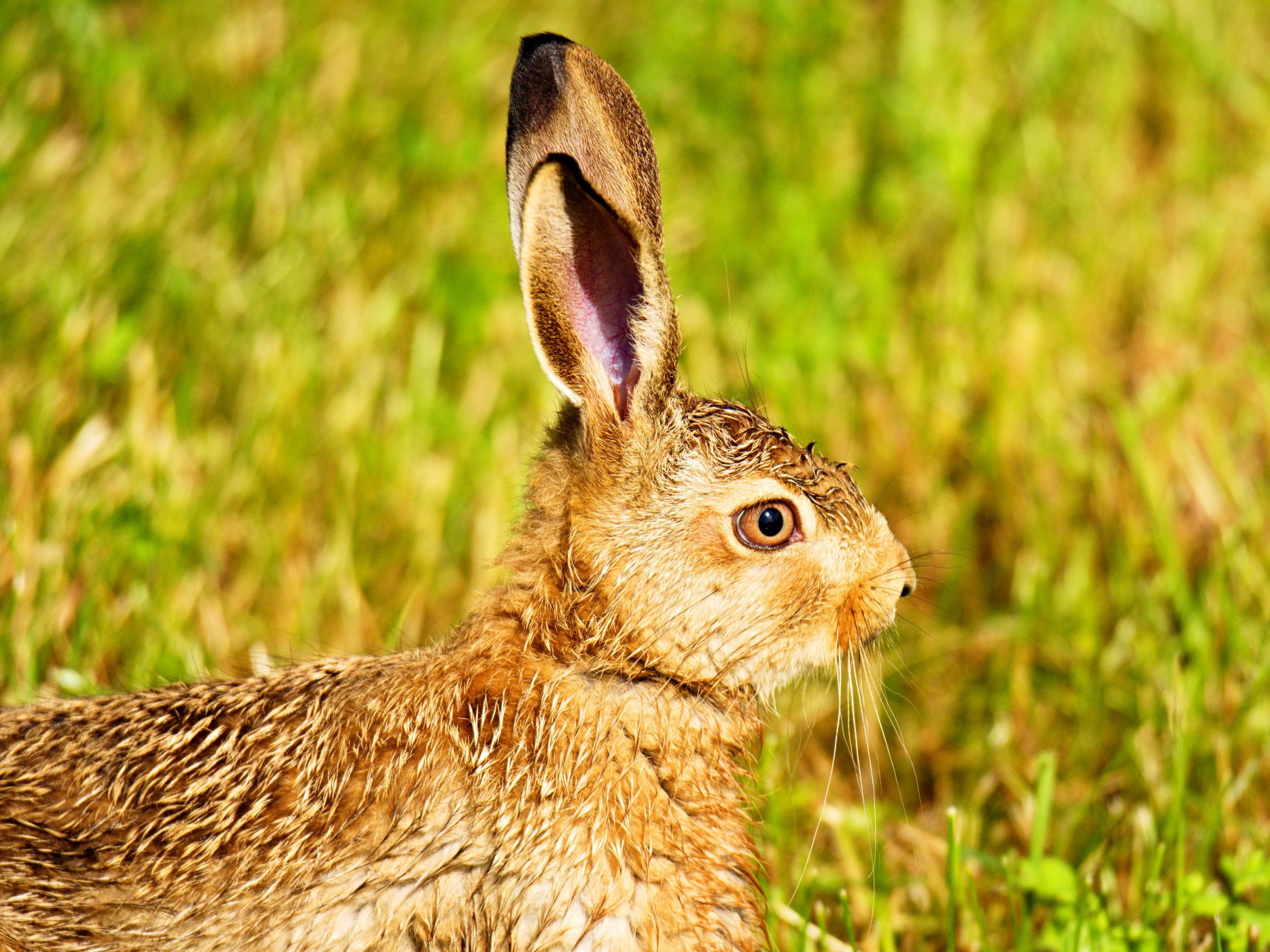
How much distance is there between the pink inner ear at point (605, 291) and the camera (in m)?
3.25

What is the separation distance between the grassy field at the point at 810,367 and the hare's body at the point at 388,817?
0.57 m

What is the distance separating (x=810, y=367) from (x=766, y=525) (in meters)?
2.45

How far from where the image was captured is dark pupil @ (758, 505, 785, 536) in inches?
132

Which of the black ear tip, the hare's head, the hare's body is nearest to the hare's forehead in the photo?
the hare's head

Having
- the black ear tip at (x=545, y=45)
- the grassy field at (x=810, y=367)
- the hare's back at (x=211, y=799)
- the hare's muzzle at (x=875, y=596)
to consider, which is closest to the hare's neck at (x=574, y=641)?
the hare's back at (x=211, y=799)

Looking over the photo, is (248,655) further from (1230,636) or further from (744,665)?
(1230,636)

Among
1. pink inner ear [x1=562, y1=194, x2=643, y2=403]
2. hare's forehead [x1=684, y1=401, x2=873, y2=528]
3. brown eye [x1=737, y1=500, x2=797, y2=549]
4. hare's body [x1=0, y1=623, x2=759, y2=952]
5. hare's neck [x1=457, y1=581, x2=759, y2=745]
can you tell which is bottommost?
hare's body [x1=0, y1=623, x2=759, y2=952]

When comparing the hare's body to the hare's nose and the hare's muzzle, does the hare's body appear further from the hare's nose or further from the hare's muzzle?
the hare's nose

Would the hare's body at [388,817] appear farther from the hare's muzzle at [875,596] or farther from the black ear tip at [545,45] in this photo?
Result: the black ear tip at [545,45]

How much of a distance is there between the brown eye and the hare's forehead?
0.20 ft

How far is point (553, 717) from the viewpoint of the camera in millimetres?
3139

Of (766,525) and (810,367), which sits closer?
(766,525)

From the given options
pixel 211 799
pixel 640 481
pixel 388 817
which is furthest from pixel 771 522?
pixel 211 799

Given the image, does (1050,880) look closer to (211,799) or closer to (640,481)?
(640,481)
